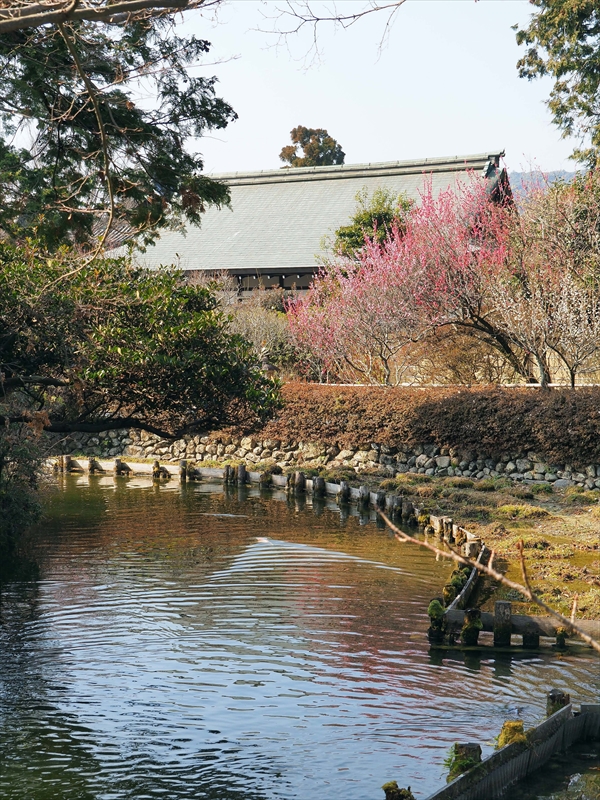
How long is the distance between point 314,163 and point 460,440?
39947 millimetres

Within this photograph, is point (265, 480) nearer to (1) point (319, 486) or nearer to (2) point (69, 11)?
(1) point (319, 486)

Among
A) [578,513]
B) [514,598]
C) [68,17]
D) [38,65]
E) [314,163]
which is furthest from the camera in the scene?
[314,163]

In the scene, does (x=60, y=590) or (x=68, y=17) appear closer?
→ (x=68, y=17)

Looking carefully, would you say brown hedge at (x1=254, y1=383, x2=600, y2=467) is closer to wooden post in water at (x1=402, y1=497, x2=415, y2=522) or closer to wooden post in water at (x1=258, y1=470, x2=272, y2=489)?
wooden post in water at (x1=258, y1=470, x2=272, y2=489)

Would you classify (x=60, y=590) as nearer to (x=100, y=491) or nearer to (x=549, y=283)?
(x=100, y=491)

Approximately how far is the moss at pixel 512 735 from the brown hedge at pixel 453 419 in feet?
35.2

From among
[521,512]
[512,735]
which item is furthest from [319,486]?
[512,735]

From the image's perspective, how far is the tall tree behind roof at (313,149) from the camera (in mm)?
57562

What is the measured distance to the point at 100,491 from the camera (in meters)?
21.9

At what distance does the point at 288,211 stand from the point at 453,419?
1861cm

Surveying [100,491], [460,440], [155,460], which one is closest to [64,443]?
[155,460]

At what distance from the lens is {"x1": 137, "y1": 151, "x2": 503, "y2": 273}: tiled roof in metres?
33.8

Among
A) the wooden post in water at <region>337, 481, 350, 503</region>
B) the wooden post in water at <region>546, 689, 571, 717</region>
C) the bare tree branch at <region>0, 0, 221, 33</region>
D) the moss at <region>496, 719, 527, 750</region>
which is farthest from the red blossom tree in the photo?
the bare tree branch at <region>0, 0, 221, 33</region>

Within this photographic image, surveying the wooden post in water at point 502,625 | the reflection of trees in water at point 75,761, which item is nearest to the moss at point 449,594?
the wooden post in water at point 502,625
